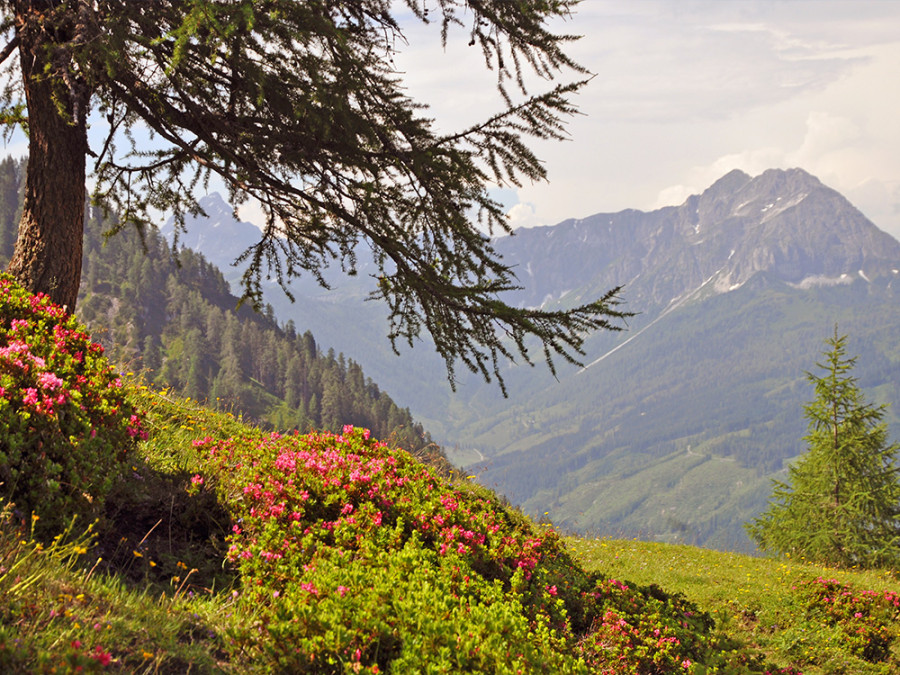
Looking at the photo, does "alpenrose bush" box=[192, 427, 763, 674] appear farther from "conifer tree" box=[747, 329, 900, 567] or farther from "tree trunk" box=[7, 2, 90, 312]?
"conifer tree" box=[747, 329, 900, 567]

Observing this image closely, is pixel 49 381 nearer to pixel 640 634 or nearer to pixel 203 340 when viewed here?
pixel 640 634

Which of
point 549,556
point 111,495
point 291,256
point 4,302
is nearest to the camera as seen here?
point 111,495

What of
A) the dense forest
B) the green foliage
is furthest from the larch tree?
the dense forest

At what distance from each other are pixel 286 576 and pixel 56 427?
2.03 m

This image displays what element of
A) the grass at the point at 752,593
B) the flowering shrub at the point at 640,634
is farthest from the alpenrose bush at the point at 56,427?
the grass at the point at 752,593

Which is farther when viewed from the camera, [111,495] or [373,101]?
[373,101]

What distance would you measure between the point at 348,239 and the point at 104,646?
5.87m

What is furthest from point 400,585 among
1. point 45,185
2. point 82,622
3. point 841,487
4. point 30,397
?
point 841,487

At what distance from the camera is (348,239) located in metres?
7.97

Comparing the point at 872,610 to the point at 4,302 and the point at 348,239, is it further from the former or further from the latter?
the point at 4,302

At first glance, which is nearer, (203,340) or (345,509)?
(345,509)

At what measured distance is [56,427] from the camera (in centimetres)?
414

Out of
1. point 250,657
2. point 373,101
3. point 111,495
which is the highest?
point 373,101

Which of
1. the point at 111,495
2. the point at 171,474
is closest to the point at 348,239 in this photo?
the point at 171,474
